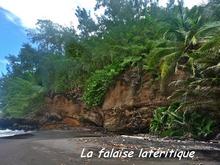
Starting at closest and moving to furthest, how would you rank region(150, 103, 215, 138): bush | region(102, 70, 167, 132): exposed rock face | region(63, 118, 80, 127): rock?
region(150, 103, 215, 138): bush < region(102, 70, 167, 132): exposed rock face < region(63, 118, 80, 127): rock

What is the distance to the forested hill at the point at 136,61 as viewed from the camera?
54.5 ft

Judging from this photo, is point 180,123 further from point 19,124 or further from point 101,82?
point 19,124

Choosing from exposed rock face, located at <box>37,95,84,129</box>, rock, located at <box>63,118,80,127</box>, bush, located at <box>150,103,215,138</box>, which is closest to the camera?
bush, located at <box>150,103,215,138</box>

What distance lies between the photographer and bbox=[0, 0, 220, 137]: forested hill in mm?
16609

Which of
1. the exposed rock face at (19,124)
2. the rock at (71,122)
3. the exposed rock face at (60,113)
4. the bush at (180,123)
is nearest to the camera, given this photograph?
the bush at (180,123)

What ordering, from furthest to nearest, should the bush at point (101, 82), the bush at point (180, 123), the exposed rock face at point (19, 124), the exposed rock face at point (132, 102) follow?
1. the exposed rock face at point (19, 124)
2. the bush at point (101, 82)
3. the exposed rock face at point (132, 102)
4. the bush at point (180, 123)

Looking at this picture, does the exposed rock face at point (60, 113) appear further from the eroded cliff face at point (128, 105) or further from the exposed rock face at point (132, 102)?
the exposed rock face at point (132, 102)

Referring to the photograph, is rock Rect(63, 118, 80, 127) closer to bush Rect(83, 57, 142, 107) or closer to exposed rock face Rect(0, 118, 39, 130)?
exposed rock face Rect(0, 118, 39, 130)

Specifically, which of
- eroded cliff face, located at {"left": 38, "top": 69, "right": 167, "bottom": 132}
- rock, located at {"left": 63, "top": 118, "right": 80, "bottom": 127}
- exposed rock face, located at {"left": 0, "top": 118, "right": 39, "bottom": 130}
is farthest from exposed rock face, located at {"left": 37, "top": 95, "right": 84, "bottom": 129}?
eroded cliff face, located at {"left": 38, "top": 69, "right": 167, "bottom": 132}

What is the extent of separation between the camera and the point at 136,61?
72.7 feet

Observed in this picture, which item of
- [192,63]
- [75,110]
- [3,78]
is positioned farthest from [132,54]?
[3,78]

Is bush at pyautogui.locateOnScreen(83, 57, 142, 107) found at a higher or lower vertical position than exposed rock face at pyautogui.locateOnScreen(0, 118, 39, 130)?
higher

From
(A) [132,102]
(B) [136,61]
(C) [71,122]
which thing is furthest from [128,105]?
(C) [71,122]

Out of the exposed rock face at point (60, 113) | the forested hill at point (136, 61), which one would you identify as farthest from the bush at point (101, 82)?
the exposed rock face at point (60, 113)
